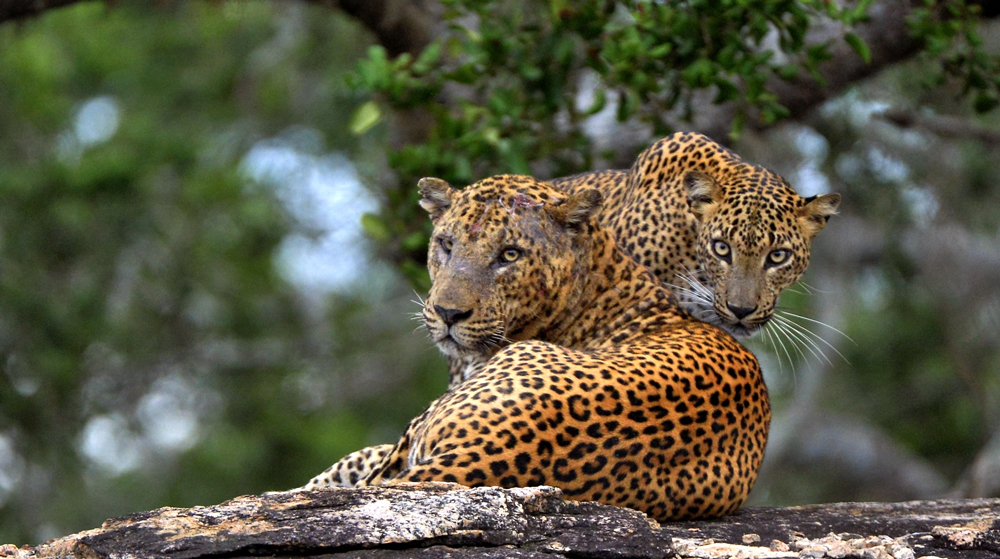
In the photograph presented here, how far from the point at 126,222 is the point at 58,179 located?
56.1 inches

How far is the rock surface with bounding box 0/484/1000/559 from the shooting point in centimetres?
492

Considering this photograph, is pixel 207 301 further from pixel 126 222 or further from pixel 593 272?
pixel 593 272

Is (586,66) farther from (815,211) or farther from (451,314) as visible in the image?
(451,314)

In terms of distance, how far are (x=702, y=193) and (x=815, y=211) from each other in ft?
2.45


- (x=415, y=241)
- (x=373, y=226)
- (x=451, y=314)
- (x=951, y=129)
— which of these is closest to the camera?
(x=451, y=314)

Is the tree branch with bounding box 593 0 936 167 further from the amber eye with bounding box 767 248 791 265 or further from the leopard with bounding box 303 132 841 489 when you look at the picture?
the amber eye with bounding box 767 248 791 265

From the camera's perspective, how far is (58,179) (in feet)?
62.4

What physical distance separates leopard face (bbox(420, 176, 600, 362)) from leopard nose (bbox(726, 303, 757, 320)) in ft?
3.67

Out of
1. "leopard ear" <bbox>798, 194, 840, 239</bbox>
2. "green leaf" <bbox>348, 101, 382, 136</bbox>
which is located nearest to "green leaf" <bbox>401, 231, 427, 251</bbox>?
"green leaf" <bbox>348, 101, 382, 136</bbox>

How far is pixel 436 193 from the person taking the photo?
7.48 m

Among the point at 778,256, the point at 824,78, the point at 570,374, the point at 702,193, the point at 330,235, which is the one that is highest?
the point at 330,235

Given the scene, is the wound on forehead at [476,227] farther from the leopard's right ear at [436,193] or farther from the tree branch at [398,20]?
the tree branch at [398,20]

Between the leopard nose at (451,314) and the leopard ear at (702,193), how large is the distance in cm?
209

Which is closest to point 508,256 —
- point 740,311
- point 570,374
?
point 570,374
